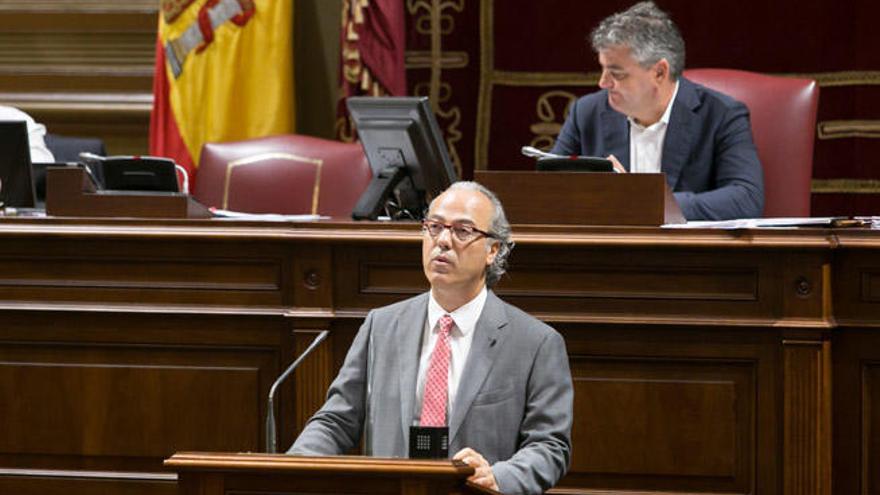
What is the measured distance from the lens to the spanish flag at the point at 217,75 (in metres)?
6.63

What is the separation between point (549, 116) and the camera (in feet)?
23.1

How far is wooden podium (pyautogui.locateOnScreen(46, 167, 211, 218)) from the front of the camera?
4.46m

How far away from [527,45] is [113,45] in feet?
6.17

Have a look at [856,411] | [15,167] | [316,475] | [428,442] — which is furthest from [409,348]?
[15,167]

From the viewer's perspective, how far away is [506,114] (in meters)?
7.07

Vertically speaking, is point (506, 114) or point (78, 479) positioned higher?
point (506, 114)

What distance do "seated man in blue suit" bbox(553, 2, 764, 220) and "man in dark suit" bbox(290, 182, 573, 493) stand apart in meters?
1.81

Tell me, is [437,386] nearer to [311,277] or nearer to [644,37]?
[311,277]

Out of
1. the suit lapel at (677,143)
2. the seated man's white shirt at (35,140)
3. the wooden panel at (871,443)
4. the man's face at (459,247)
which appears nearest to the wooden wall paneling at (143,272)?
the man's face at (459,247)

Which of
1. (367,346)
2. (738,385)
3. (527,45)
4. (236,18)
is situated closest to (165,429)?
(367,346)

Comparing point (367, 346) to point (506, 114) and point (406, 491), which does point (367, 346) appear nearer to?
point (406, 491)

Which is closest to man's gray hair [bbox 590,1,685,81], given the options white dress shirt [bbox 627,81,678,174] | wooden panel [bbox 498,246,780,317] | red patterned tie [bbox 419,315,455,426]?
white dress shirt [bbox 627,81,678,174]

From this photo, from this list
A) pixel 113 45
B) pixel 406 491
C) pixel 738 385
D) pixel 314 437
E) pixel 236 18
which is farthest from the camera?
pixel 113 45

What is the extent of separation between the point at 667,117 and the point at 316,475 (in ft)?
9.26
